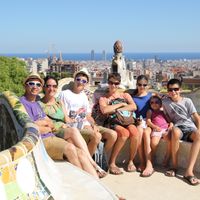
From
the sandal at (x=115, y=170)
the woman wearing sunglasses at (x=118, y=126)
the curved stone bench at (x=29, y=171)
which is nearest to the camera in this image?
the curved stone bench at (x=29, y=171)

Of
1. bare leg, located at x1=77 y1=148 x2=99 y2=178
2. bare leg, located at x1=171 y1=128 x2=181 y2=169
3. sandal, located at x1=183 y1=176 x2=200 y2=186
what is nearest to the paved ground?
sandal, located at x1=183 y1=176 x2=200 y2=186

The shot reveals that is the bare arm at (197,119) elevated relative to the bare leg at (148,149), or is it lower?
elevated

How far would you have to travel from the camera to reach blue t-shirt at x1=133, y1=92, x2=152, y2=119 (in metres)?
5.64

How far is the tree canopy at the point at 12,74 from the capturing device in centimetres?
2580

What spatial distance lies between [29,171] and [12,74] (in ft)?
85.6

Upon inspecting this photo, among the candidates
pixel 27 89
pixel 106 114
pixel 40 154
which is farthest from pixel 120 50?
pixel 40 154

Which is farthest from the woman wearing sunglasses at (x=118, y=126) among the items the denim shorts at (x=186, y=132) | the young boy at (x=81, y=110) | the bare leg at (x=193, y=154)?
the bare leg at (x=193, y=154)

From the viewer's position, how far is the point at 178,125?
17.4ft

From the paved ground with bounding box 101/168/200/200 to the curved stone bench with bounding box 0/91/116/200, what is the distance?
818 millimetres

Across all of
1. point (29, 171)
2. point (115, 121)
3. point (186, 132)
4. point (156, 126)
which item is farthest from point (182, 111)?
point (29, 171)

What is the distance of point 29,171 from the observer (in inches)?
94.4

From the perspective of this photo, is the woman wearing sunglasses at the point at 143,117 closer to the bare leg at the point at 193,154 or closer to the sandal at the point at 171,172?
the sandal at the point at 171,172

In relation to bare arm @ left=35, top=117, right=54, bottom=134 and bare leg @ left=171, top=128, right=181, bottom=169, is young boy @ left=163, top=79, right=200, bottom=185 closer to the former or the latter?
bare leg @ left=171, top=128, right=181, bottom=169

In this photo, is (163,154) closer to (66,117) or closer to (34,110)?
(66,117)
